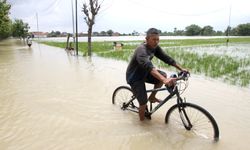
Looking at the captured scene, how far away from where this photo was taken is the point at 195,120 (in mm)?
4266

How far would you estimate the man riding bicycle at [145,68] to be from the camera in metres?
4.07

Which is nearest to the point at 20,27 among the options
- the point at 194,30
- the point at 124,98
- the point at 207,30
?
the point at 194,30

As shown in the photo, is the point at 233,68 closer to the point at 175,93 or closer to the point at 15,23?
the point at 175,93

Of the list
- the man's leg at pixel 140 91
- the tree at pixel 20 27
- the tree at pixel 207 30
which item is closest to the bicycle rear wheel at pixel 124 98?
the man's leg at pixel 140 91

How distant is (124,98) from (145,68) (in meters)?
1.85

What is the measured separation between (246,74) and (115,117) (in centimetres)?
680

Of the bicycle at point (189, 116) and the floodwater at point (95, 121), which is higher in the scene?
the bicycle at point (189, 116)

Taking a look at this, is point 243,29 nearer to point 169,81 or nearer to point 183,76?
point 183,76

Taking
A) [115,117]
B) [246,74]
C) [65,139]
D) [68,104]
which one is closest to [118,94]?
[115,117]

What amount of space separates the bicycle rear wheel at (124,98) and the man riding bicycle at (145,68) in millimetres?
508

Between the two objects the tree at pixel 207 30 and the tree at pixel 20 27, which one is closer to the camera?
the tree at pixel 20 27

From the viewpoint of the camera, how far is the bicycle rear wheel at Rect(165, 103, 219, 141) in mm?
3969

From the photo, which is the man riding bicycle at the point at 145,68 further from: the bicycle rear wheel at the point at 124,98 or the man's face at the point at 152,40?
the bicycle rear wheel at the point at 124,98

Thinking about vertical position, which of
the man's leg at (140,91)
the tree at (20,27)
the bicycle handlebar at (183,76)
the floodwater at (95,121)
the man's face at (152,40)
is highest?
the tree at (20,27)
